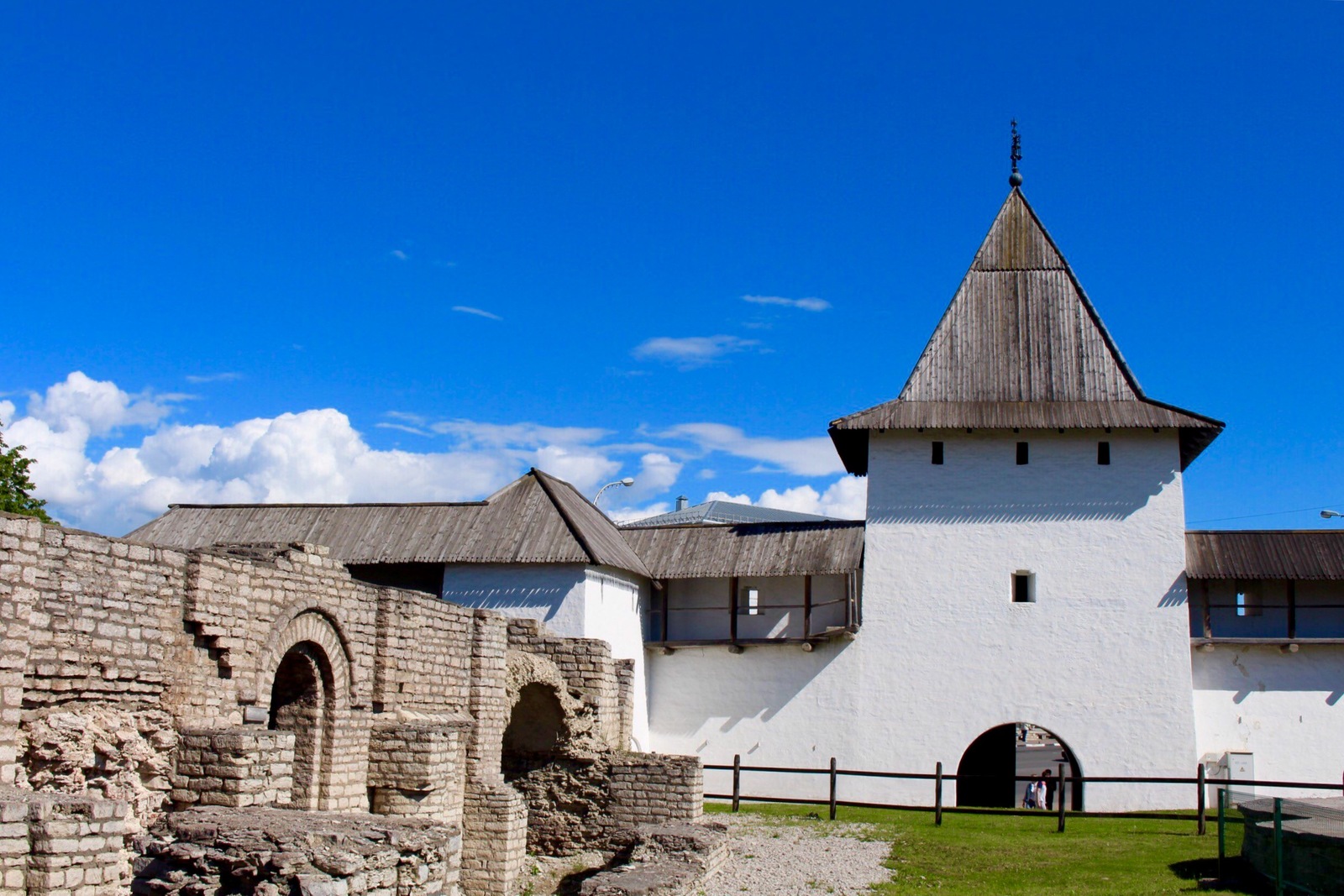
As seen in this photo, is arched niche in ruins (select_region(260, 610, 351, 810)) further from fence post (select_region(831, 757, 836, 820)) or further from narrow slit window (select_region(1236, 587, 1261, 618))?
narrow slit window (select_region(1236, 587, 1261, 618))

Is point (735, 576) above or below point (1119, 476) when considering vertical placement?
below

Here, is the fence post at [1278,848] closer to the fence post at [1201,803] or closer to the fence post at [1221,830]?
the fence post at [1221,830]

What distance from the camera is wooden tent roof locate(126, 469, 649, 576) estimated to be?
72.1ft

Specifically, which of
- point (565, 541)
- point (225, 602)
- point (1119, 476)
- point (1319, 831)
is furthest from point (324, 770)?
point (1119, 476)

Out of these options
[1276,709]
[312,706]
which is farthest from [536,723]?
[1276,709]

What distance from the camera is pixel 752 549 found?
24.7 m

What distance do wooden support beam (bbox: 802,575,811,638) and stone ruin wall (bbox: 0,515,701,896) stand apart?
1125 cm

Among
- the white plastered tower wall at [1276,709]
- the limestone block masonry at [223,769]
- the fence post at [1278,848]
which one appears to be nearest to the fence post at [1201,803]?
the white plastered tower wall at [1276,709]

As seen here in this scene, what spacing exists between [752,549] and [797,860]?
1006 cm

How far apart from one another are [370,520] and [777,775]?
913cm

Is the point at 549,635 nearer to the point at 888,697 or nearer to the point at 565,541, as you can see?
the point at 565,541

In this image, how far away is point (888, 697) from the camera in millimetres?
23062

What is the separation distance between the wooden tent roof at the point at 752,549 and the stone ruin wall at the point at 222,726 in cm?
1089

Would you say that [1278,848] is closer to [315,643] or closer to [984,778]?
[984,778]
